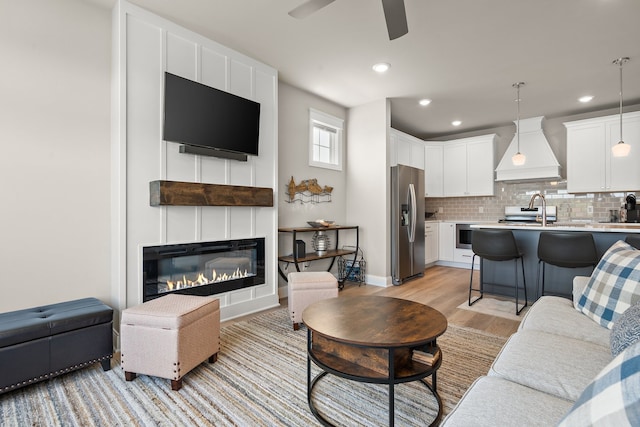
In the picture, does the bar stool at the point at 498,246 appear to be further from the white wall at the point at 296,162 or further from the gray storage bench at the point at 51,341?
the gray storage bench at the point at 51,341

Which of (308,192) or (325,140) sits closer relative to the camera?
(308,192)

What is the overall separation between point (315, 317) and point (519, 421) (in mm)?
1103

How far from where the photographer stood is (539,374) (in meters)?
1.33

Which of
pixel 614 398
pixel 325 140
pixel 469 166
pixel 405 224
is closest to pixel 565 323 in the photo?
pixel 614 398

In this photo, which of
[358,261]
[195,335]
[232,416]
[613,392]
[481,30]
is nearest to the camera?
[613,392]

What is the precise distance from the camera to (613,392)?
2.04ft

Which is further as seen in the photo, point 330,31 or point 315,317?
point 330,31

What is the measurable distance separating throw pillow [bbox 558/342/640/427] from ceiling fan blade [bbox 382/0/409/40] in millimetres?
2090

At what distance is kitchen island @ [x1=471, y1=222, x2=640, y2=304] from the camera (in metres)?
3.39

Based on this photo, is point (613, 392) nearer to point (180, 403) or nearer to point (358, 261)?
point (180, 403)

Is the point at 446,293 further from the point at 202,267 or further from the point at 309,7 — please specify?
the point at 309,7

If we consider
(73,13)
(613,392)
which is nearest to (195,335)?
(613,392)

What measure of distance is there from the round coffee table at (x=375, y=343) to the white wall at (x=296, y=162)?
2.34 meters

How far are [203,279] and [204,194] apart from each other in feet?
2.74
